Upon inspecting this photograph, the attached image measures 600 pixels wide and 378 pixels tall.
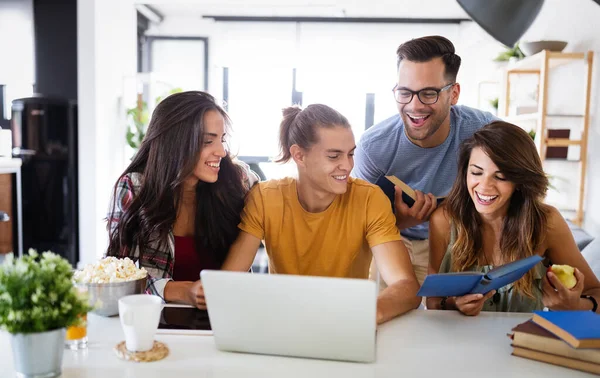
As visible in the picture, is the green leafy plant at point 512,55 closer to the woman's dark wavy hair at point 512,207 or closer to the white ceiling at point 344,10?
the white ceiling at point 344,10

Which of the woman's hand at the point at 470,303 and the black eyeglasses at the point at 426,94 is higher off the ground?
the black eyeglasses at the point at 426,94

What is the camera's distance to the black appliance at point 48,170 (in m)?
4.31

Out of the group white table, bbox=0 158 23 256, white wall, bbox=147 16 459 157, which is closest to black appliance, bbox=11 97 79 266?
white table, bbox=0 158 23 256

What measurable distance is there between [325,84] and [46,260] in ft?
20.5

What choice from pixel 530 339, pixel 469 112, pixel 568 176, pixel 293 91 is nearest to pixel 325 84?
pixel 293 91

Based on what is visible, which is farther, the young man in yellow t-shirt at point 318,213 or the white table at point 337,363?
the young man in yellow t-shirt at point 318,213

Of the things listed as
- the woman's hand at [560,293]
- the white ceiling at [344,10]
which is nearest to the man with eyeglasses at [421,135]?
the woman's hand at [560,293]

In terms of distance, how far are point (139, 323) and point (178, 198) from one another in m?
0.79

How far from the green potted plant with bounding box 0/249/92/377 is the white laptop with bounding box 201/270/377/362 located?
0.25m

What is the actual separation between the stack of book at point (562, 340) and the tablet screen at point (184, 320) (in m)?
0.69

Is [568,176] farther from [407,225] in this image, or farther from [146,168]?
[146,168]

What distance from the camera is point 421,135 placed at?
2059 millimetres

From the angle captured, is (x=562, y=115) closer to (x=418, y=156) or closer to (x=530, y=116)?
(x=530, y=116)

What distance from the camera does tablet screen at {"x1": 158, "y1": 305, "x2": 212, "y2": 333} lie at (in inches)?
48.4
